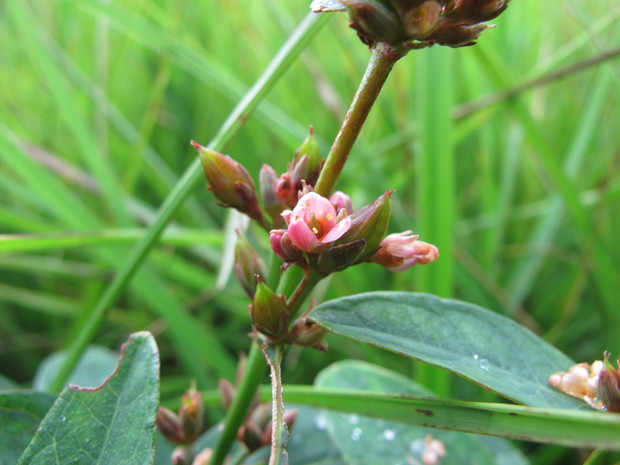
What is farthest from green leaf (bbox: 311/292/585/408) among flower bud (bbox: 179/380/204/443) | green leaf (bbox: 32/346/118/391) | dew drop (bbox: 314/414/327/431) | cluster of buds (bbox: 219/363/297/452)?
green leaf (bbox: 32/346/118/391)

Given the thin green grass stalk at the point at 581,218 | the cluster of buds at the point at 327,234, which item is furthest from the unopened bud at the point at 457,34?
the thin green grass stalk at the point at 581,218

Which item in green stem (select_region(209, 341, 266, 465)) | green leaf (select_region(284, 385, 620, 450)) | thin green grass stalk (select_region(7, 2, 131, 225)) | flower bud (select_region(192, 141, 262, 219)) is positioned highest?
thin green grass stalk (select_region(7, 2, 131, 225))

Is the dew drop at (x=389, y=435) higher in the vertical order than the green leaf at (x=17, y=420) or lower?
lower

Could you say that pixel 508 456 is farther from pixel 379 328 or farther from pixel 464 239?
pixel 464 239

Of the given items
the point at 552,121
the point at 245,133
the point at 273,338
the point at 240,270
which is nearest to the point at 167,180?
the point at 245,133

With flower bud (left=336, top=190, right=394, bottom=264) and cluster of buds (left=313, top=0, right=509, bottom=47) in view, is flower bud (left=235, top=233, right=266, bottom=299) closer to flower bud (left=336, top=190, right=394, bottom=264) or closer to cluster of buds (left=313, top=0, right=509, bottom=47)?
flower bud (left=336, top=190, right=394, bottom=264)

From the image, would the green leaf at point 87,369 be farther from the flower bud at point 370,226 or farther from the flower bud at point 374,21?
the flower bud at point 374,21
